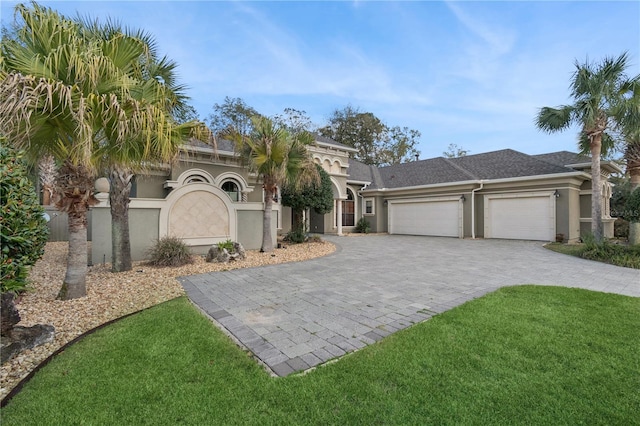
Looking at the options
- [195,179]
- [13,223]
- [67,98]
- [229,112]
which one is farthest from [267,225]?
[229,112]

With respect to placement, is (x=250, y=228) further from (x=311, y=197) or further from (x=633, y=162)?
(x=633, y=162)

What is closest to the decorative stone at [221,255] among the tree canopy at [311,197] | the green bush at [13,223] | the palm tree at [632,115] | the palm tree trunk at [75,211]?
the palm tree trunk at [75,211]

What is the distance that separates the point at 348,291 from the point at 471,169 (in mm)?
16786

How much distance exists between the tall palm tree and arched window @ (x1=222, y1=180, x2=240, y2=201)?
8.64m

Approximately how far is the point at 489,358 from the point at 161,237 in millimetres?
9465

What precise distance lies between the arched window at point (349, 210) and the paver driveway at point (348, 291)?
11.1 metres

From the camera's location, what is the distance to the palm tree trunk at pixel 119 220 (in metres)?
7.74

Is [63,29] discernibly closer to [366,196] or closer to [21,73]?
[21,73]

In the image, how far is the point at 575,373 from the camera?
2924 millimetres

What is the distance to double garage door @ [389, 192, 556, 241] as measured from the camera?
604 inches

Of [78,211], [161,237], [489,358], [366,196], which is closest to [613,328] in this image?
[489,358]

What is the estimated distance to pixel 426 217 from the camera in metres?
19.3

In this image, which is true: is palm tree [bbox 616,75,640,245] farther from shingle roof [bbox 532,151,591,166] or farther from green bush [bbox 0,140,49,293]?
green bush [bbox 0,140,49,293]

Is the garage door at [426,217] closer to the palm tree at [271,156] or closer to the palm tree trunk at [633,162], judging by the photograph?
the palm tree trunk at [633,162]
